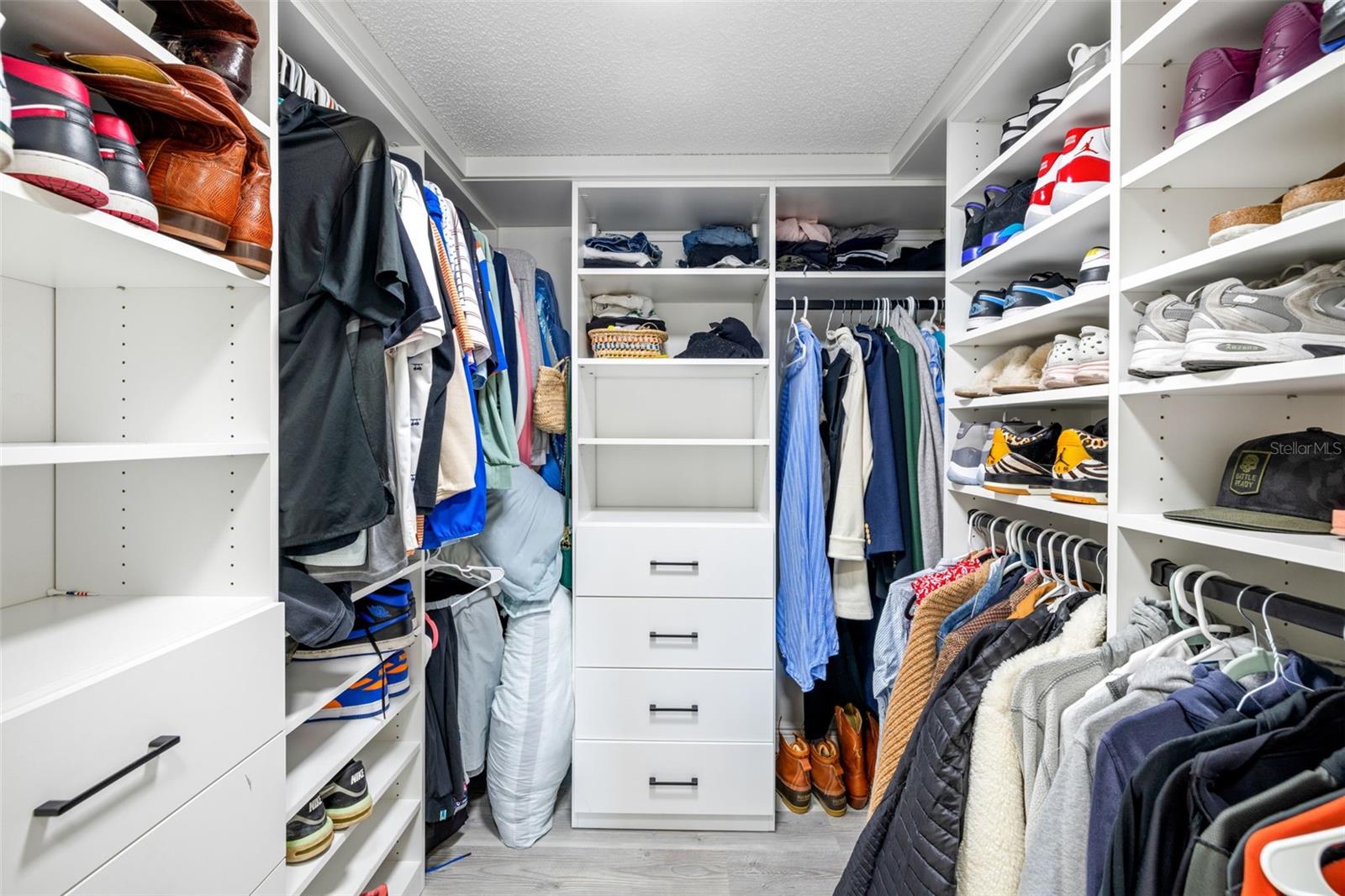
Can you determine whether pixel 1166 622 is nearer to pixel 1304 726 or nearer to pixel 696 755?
pixel 1304 726

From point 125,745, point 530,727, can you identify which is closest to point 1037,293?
point 125,745

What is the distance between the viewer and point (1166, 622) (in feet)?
2.90

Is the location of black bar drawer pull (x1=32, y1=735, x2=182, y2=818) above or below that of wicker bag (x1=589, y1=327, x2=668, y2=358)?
below

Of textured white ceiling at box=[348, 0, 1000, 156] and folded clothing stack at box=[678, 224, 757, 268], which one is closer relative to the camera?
textured white ceiling at box=[348, 0, 1000, 156]

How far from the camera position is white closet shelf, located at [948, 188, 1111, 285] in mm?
1062

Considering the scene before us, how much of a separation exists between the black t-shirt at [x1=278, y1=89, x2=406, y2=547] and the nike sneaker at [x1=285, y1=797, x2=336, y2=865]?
53 centimetres

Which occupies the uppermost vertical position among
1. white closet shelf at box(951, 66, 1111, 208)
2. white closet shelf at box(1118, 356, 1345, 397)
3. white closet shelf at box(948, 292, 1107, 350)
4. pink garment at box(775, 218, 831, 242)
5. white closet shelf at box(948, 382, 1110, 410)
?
pink garment at box(775, 218, 831, 242)

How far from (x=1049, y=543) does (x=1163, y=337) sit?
0.48 m

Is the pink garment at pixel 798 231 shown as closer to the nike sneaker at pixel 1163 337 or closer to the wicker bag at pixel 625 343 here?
the wicker bag at pixel 625 343

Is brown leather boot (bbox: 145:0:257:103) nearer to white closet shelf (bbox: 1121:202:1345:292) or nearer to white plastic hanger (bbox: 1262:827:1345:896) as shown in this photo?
white closet shelf (bbox: 1121:202:1345:292)

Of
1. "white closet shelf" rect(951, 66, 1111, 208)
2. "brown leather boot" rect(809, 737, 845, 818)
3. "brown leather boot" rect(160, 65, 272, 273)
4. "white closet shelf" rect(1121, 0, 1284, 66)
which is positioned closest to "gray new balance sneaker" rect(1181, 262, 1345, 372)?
"white closet shelf" rect(1121, 0, 1284, 66)

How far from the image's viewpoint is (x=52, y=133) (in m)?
0.61

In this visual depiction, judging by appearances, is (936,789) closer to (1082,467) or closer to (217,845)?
(1082,467)

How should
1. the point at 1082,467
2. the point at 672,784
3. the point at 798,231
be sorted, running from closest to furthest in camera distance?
the point at 1082,467
the point at 672,784
the point at 798,231
